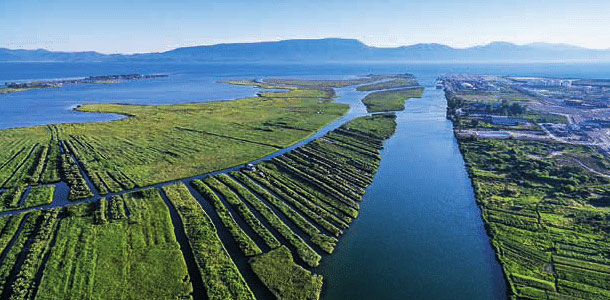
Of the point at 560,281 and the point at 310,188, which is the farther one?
the point at 310,188

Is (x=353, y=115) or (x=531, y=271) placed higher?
(x=353, y=115)

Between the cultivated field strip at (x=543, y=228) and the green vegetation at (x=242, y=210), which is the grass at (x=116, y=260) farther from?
the cultivated field strip at (x=543, y=228)

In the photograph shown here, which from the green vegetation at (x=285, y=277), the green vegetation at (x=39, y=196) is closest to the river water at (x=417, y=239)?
the green vegetation at (x=285, y=277)

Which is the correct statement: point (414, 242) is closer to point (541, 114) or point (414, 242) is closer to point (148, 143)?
point (148, 143)

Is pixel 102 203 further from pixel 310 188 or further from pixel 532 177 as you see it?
pixel 532 177

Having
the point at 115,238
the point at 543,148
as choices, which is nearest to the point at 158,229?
the point at 115,238

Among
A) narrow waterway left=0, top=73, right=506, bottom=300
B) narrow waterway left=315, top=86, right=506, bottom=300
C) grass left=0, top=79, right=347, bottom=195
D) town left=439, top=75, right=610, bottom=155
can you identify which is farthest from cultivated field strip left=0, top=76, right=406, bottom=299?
town left=439, top=75, right=610, bottom=155
